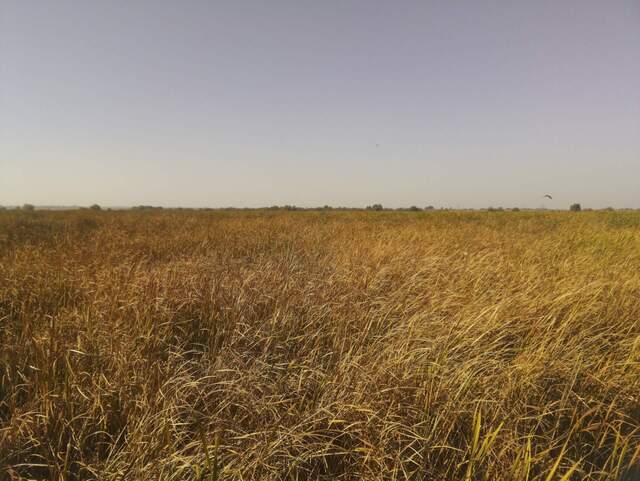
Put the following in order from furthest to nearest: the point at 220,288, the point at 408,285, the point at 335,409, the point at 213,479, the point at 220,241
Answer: the point at 220,241
the point at 408,285
the point at 220,288
the point at 335,409
the point at 213,479

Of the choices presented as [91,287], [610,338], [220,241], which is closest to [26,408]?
[91,287]

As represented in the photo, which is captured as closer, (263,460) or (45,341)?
(263,460)

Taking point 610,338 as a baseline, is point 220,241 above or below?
above

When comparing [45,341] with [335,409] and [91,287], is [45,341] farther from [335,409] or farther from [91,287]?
[335,409]

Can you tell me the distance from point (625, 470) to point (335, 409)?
4.45 ft

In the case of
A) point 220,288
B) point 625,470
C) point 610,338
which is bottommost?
point 625,470

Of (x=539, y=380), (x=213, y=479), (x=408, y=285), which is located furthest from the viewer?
(x=408, y=285)

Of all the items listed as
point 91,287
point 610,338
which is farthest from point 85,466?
point 610,338

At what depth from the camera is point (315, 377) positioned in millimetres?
1899

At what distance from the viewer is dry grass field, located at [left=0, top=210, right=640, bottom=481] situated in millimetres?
1329

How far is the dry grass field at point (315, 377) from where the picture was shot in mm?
1329

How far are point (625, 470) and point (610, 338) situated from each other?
66.1 inches

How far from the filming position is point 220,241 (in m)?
7.43

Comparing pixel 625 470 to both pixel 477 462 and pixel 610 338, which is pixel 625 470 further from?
pixel 610 338
